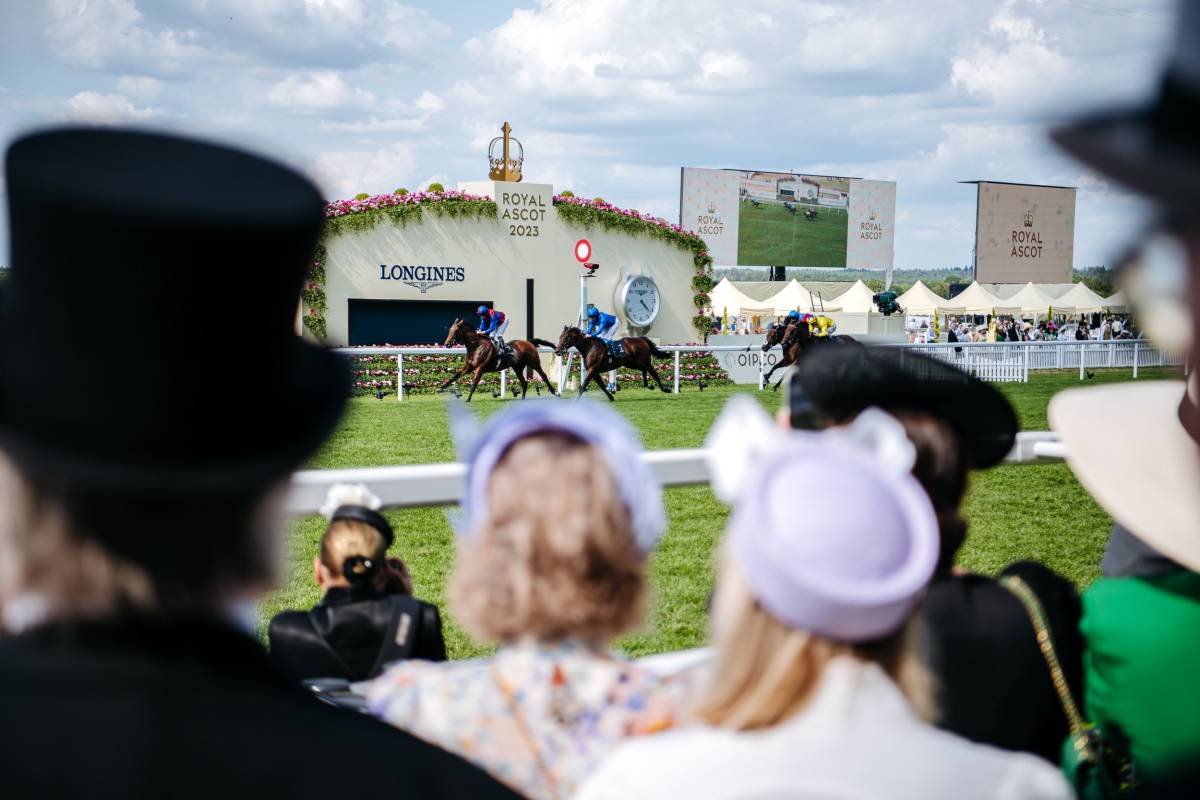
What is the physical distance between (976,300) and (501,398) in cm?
3498

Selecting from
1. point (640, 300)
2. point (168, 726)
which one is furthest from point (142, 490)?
point (640, 300)

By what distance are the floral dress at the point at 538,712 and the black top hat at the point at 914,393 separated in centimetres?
71

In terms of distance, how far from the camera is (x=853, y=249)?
1897 inches

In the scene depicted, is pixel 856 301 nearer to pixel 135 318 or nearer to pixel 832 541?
pixel 832 541

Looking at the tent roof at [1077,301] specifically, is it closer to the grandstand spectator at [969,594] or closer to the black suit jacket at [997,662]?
the grandstand spectator at [969,594]

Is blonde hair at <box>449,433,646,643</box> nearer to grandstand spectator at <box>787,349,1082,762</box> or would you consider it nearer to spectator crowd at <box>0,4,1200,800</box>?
spectator crowd at <box>0,4,1200,800</box>

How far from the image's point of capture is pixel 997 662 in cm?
173

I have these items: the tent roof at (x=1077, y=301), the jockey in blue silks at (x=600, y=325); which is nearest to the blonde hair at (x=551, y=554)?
the jockey in blue silks at (x=600, y=325)

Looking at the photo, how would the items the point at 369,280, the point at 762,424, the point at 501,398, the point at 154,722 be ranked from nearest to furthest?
the point at 154,722, the point at 762,424, the point at 501,398, the point at 369,280

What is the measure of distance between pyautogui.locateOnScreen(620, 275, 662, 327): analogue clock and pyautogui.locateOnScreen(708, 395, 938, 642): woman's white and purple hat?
85.6 feet

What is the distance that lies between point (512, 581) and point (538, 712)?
172mm

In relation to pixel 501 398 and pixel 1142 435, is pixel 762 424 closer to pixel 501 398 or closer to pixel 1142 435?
pixel 1142 435

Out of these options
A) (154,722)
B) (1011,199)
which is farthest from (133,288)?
(1011,199)

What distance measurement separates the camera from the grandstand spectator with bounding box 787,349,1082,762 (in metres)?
1.72
